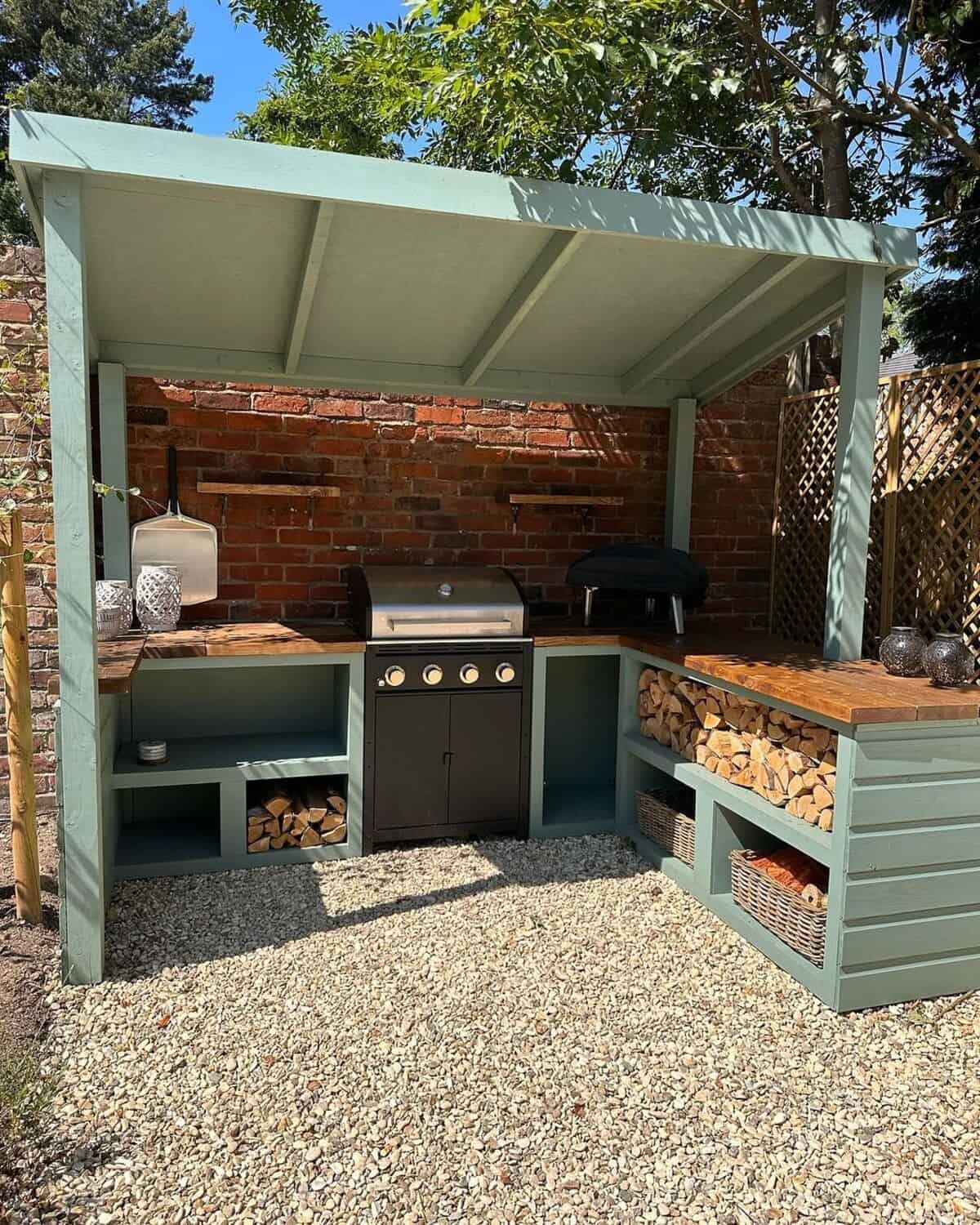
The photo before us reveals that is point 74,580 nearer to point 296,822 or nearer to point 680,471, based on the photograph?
point 296,822

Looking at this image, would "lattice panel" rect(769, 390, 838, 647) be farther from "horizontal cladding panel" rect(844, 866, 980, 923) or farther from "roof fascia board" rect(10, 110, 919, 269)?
"horizontal cladding panel" rect(844, 866, 980, 923)

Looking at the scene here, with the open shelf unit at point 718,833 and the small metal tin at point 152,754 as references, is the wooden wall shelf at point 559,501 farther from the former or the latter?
the small metal tin at point 152,754

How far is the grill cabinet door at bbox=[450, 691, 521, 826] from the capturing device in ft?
12.6

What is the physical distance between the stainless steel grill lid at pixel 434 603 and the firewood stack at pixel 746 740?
2.34ft

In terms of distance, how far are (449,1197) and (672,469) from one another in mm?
3574

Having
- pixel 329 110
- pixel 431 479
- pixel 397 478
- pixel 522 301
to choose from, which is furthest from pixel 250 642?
pixel 329 110

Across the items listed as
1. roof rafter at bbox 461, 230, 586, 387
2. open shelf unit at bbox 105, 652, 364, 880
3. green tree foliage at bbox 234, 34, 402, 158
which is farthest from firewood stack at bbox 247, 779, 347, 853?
green tree foliage at bbox 234, 34, 402, 158

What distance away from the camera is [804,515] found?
4.78 meters

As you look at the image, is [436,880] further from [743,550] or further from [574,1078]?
[743,550]

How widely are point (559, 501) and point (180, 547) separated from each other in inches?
74.1

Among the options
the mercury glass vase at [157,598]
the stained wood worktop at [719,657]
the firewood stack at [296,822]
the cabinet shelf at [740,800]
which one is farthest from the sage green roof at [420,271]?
the firewood stack at [296,822]

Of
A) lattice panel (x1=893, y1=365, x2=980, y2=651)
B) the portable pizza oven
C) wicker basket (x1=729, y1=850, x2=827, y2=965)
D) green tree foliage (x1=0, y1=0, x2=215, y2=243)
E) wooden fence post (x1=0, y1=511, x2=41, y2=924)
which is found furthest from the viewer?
green tree foliage (x1=0, y1=0, x2=215, y2=243)

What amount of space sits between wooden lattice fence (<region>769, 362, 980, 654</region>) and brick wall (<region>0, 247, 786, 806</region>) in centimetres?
24

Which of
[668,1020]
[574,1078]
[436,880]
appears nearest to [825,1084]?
[668,1020]
